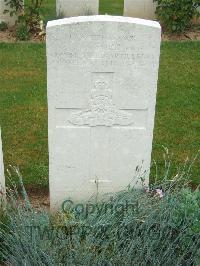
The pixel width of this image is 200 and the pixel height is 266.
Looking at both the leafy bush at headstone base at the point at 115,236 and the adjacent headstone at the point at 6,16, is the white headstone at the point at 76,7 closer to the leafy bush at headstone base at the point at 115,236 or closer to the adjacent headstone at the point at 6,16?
the adjacent headstone at the point at 6,16

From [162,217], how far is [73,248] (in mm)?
675

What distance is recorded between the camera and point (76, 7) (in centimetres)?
1003

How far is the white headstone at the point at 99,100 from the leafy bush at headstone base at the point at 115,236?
19.5 inches

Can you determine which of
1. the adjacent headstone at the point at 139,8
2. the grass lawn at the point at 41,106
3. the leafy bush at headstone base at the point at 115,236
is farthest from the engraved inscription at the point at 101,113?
the adjacent headstone at the point at 139,8

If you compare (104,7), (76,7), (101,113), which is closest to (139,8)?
(76,7)

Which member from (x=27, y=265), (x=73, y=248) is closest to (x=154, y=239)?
(x=73, y=248)

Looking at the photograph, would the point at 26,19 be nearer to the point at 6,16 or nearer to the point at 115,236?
the point at 6,16

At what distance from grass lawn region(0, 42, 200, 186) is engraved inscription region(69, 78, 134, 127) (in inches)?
48.2

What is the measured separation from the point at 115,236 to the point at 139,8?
7473 millimetres

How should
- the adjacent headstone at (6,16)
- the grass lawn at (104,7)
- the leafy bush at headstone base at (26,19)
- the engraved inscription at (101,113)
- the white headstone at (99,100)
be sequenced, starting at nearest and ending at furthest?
the white headstone at (99,100) < the engraved inscription at (101,113) < the leafy bush at headstone base at (26,19) < the adjacent headstone at (6,16) < the grass lawn at (104,7)

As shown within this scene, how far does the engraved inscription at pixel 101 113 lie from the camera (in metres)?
3.72

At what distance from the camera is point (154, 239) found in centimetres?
342

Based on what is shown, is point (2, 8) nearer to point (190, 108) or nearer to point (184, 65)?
point (184, 65)

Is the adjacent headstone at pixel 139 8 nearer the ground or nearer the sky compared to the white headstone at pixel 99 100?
nearer the sky
